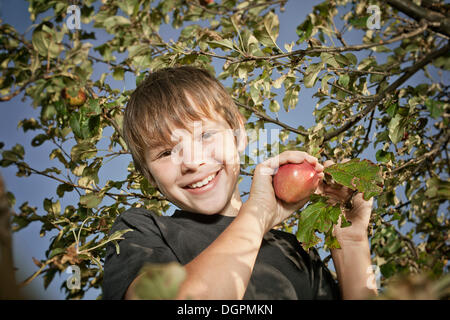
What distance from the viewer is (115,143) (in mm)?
2016

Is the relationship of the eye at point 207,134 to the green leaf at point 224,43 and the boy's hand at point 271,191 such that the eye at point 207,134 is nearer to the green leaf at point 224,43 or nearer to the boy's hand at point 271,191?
the boy's hand at point 271,191

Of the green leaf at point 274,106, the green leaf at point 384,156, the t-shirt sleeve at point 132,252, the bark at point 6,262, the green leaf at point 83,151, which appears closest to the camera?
the bark at point 6,262

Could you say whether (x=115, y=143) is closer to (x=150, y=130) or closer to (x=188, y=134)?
(x=150, y=130)

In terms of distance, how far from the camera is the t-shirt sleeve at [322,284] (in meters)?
1.27

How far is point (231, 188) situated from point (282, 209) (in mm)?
263

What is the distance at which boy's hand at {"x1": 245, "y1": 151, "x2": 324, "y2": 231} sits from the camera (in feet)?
3.57

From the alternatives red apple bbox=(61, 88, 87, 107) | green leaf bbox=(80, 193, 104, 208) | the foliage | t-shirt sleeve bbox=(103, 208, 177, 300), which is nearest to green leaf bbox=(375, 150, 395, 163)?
the foliage

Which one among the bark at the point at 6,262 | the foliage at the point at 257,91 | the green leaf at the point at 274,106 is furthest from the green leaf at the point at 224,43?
the bark at the point at 6,262

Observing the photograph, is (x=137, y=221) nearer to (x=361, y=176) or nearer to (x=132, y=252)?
(x=132, y=252)

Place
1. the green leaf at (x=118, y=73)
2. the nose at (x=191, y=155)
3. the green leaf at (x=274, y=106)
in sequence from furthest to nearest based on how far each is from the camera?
the green leaf at (x=274, y=106)
the green leaf at (x=118, y=73)
the nose at (x=191, y=155)

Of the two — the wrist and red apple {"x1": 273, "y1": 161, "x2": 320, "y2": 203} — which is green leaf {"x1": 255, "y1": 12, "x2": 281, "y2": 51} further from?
the wrist

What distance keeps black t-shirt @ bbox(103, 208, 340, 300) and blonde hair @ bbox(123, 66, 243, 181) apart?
31 centimetres

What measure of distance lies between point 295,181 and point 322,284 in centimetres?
47
